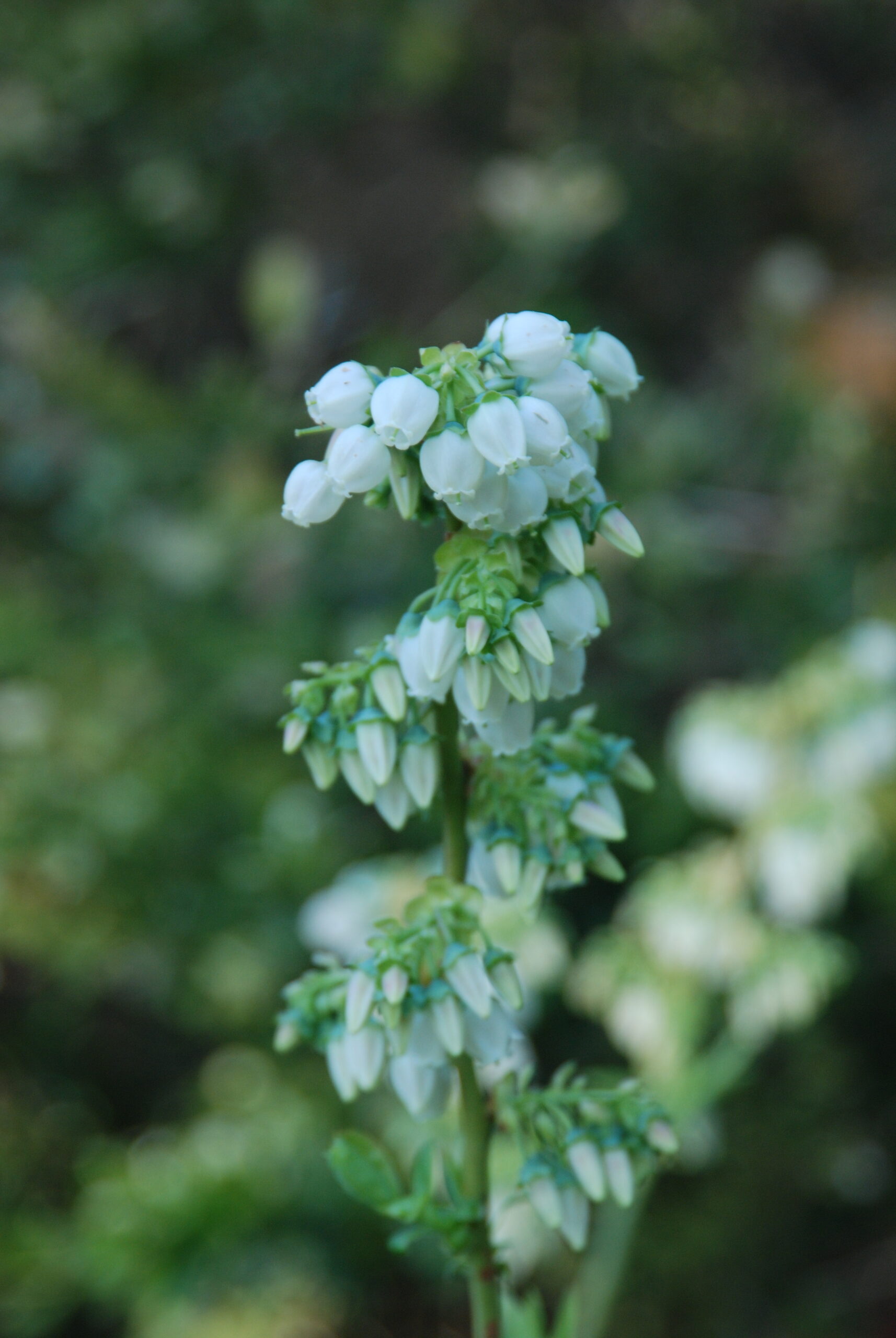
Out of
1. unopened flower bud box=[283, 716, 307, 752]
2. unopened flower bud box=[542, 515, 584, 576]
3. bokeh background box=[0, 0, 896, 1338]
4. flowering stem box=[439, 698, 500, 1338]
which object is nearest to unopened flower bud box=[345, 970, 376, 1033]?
flowering stem box=[439, 698, 500, 1338]

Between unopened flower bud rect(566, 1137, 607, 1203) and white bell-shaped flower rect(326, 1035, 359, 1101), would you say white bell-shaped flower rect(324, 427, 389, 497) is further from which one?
unopened flower bud rect(566, 1137, 607, 1203)

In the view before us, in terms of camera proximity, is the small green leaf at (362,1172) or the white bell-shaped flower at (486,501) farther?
the small green leaf at (362,1172)

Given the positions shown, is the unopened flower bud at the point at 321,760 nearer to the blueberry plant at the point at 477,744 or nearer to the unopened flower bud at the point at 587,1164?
the blueberry plant at the point at 477,744

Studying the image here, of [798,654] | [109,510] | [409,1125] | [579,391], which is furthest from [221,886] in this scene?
[579,391]

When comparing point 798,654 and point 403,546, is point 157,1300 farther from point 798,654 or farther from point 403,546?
point 798,654

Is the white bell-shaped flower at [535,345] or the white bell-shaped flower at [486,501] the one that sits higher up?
the white bell-shaped flower at [535,345]

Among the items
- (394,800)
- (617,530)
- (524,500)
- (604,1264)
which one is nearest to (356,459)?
(524,500)

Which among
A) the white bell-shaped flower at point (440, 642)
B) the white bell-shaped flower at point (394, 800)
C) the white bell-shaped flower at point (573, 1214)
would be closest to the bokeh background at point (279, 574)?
the white bell-shaped flower at point (573, 1214)
